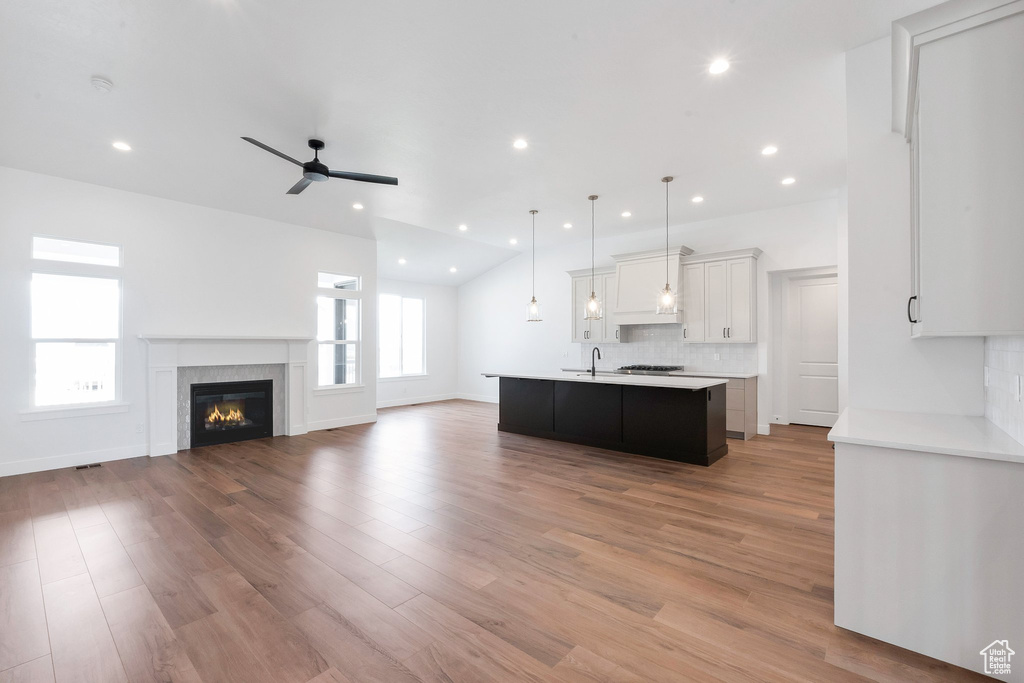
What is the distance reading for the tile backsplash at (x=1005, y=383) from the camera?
1792mm

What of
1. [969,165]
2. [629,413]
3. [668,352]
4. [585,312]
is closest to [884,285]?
[969,165]

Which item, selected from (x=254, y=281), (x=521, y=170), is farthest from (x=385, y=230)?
(x=521, y=170)

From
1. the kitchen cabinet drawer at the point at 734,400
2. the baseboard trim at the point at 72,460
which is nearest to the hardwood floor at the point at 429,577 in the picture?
the baseboard trim at the point at 72,460

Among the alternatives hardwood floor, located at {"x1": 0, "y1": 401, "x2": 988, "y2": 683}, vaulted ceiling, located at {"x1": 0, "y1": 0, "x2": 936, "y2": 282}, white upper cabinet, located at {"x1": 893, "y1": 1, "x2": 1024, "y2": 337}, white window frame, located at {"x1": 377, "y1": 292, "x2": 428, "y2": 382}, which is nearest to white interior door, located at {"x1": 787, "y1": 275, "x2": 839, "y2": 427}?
vaulted ceiling, located at {"x1": 0, "y1": 0, "x2": 936, "y2": 282}

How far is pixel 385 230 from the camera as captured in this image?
7.16 meters

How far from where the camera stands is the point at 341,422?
280 inches

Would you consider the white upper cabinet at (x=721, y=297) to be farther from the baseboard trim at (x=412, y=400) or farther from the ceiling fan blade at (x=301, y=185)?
the baseboard trim at (x=412, y=400)

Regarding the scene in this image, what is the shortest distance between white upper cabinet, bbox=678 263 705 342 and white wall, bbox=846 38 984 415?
3948 mm

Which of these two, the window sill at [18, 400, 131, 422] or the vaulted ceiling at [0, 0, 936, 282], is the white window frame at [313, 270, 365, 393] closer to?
the vaulted ceiling at [0, 0, 936, 282]

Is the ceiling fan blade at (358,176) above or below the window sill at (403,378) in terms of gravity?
above

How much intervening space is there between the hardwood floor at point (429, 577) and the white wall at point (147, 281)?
0.59 meters

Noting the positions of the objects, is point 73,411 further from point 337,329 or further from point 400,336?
point 400,336

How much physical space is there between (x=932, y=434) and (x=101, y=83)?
545cm

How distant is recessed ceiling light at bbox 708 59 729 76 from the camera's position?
2.97 metres
